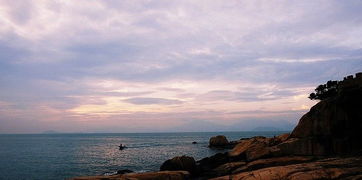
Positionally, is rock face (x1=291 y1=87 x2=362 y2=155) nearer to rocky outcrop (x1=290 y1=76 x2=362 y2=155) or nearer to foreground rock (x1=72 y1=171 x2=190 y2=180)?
rocky outcrop (x1=290 y1=76 x2=362 y2=155)

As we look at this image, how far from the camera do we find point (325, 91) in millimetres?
51469

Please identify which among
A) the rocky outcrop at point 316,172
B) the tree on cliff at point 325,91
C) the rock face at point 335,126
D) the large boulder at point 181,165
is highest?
the tree on cliff at point 325,91

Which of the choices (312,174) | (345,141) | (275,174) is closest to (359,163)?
(312,174)

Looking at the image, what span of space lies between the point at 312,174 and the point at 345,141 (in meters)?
14.6

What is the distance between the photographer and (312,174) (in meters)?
19.2

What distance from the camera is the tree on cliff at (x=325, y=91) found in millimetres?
49875

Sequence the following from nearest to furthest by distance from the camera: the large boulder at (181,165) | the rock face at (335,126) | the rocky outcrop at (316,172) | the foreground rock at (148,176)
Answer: the rocky outcrop at (316,172), the foreground rock at (148,176), the rock face at (335,126), the large boulder at (181,165)

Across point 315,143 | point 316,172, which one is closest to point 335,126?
point 315,143

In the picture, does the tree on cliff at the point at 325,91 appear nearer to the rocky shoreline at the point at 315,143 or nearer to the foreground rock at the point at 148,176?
the rocky shoreline at the point at 315,143

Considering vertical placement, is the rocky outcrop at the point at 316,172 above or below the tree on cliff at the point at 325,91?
below

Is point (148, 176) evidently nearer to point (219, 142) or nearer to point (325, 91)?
point (325, 91)

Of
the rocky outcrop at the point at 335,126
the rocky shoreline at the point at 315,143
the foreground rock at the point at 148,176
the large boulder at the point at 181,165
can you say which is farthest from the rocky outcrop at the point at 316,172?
the large boulder at the point at 181,165

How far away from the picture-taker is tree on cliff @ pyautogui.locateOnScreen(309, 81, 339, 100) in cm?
4988

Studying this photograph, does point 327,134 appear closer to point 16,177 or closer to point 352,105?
point 352,105
